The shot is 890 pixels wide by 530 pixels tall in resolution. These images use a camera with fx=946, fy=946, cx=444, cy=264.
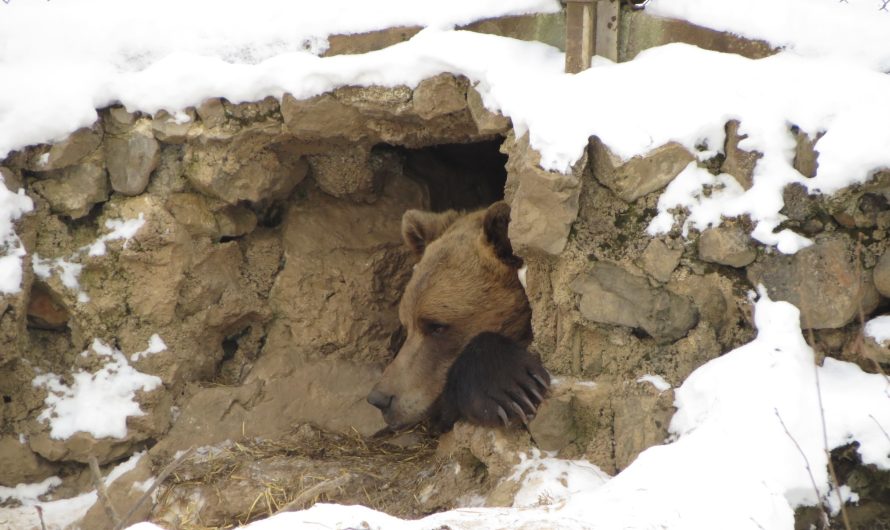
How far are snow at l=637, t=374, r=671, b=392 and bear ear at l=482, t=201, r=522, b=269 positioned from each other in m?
1.03

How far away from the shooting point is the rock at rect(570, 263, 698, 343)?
154 inches

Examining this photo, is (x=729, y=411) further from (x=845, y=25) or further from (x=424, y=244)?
(x=424, y=244)

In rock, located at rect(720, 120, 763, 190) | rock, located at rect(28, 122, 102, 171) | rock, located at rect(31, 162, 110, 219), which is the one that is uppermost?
rock, located at rect(720, 120, 763, 190)

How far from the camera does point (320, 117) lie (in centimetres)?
481

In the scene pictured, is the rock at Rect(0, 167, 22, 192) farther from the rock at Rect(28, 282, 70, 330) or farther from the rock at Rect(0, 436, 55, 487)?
the rock at Rect(0, 436, 55, 487)

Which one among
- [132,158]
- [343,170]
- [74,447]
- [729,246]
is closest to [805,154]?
[729,246]

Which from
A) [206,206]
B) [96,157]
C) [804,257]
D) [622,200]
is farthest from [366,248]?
[804,257]

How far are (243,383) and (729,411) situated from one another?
3.04m

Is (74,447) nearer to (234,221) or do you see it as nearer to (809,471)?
(234,221)

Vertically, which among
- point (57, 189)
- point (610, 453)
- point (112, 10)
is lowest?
point (610, 453)

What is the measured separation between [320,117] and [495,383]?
5.33ft

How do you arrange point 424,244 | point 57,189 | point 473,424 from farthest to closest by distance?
point 424,244, point 57,189, point 473,424

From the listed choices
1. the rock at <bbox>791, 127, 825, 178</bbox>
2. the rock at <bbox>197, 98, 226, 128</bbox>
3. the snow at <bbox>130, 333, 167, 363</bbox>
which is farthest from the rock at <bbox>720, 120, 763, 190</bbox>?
the snow at <bbox>130, 333, 167, 363</bbox>

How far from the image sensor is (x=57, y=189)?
4.94 meters
